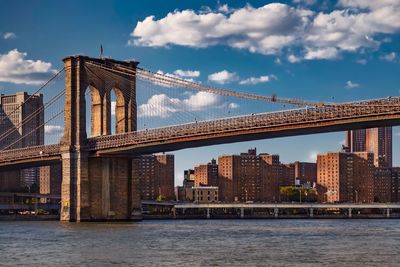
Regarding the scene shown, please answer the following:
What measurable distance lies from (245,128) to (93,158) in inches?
784

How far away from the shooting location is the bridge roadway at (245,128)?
216ft

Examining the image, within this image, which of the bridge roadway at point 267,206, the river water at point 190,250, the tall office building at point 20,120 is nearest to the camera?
the river water at point 190,250

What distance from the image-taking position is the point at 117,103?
92.6 metres

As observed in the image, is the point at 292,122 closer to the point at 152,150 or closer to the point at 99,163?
the point at 152,150

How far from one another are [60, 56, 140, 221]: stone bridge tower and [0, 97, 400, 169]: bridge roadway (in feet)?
5.99

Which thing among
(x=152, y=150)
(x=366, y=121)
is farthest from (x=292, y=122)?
(x=152, y=150)

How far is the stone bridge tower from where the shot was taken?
8688cm

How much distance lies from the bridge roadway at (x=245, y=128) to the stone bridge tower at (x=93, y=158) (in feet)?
5.99

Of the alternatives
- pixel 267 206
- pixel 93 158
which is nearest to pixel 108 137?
pixel 93 158

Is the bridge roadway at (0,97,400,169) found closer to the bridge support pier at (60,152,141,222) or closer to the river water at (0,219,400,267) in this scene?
the bridge support pier at (60,152,141,222)

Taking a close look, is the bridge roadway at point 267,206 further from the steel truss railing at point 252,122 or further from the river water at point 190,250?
the river water at point 190,250

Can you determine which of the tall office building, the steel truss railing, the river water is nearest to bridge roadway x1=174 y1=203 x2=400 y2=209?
the tall office building

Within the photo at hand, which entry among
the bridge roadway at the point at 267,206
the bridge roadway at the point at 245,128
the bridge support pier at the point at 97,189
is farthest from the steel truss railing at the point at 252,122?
the bridge roadway at the point at 267,206

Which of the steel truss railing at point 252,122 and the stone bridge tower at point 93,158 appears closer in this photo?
the steel truss railing at point 252,122
